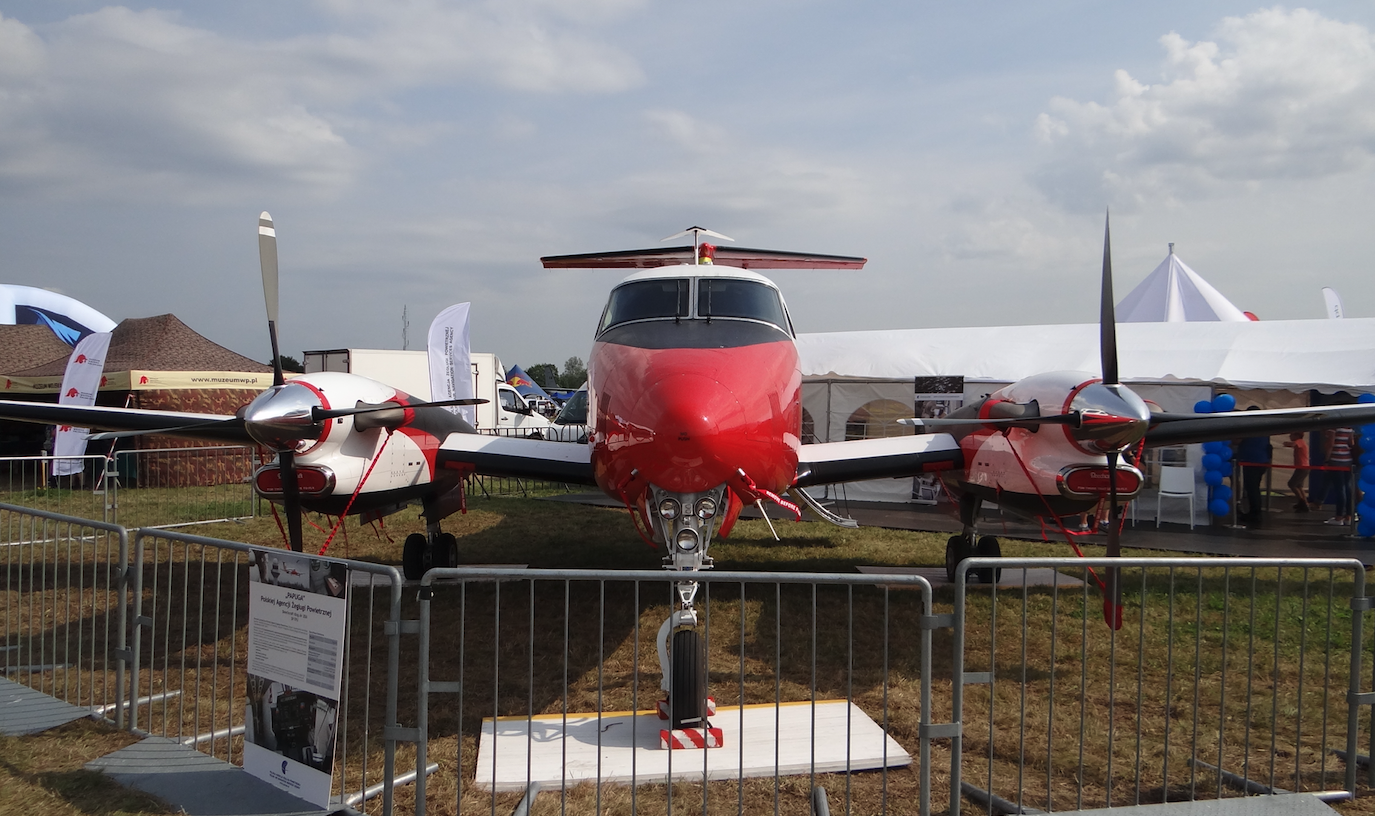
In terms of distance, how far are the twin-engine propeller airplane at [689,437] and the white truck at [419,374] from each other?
618 inches

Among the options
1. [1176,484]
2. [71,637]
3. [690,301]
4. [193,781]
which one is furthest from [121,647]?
[1176,484]

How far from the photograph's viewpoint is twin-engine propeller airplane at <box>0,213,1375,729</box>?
5098 mm

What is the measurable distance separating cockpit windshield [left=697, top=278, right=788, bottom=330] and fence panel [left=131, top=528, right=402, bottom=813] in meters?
3.19

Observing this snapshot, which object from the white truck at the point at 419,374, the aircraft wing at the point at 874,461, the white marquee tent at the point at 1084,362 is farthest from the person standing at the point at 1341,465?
the white truck at the point at 419,374

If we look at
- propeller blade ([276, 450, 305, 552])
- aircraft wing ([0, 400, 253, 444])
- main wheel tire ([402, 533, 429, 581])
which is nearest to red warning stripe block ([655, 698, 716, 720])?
propeller blade ([276, 450, 305, 552])

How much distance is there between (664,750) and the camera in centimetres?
465

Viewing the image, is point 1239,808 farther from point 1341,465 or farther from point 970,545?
point 1341,465

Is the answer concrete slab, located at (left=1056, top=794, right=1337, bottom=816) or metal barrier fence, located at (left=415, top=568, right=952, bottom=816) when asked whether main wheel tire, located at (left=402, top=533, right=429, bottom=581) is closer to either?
metal barrier fence, located at (left=415, top=568, right=952, bottom=816)

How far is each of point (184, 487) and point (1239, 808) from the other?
2012 centimetres

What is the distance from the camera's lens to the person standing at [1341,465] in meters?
13.0

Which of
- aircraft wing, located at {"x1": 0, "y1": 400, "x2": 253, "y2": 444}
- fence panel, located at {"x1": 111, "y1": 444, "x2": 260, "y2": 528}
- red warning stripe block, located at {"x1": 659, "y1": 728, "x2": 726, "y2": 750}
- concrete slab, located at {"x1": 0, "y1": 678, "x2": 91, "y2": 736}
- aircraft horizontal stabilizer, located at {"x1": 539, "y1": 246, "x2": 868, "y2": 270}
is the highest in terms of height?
aircraft horizontal stabilizer, located at {"x1": 539, "y1": 246, "x2": 868, "y2": 270}

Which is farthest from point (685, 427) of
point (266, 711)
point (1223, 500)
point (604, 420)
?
point (1223, 500)

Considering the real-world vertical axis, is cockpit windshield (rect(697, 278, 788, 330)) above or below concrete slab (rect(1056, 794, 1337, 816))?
above

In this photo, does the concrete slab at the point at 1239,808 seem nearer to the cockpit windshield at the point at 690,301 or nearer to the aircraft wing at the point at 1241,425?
the aircraft wing at the point at 1241,425
